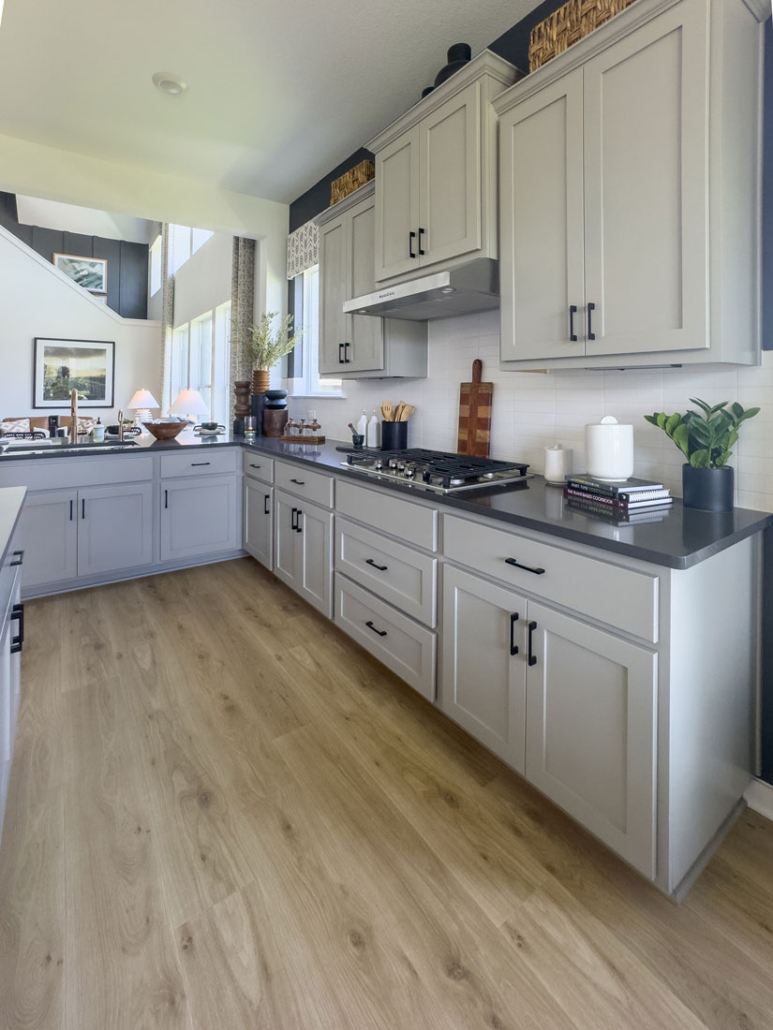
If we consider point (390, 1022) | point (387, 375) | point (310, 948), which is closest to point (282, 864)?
point (310, 948)

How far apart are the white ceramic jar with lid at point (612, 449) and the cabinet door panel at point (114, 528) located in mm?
2907

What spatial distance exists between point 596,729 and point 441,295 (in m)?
1.81

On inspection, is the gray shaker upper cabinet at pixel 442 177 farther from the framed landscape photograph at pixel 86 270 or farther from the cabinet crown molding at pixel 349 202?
the framed landscape photograph at pixel 86 270

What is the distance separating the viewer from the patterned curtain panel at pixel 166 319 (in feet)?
27.3

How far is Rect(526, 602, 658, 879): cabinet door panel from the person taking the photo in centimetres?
126

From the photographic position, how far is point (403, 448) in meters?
3.07

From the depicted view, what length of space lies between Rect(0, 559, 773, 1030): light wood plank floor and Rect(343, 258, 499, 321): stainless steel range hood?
1761mm

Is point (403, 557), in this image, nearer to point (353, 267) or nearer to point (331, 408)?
point (353, 267)

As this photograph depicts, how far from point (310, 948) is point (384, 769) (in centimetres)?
64

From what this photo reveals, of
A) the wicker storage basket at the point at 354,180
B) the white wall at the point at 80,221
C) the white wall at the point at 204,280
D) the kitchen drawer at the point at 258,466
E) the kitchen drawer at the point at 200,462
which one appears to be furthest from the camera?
the white wall at the point at 80,221

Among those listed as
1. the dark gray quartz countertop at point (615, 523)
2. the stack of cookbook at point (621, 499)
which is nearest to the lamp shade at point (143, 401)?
the dark gray quartz countertop at point (615, 523)

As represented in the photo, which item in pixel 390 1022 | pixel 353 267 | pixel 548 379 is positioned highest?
pixel 353 267

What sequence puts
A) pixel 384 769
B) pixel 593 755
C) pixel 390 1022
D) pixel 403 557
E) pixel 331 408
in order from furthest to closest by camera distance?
pixel 331 408
pixel 403 557
pixel 384 769
pixel 593 755
pixel 390 1022

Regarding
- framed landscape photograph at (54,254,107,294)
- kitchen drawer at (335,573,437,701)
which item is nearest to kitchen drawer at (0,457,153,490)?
kitchen drawer at (335,573,437,701)
